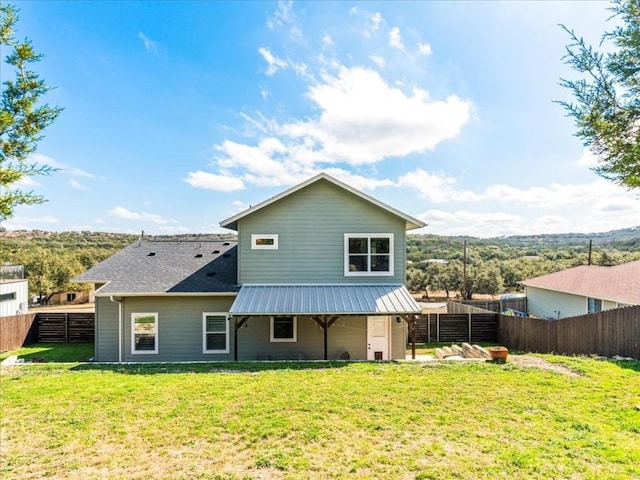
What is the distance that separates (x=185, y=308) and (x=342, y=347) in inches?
245

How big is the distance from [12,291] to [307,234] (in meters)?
22.9

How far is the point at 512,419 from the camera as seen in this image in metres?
6.21

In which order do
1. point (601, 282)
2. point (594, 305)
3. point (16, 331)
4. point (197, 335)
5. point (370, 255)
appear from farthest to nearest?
point (601, 282) → point (594, 305) → point (16, 331) → point (370, 255) → point (197, 335)

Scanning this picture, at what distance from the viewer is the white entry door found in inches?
514

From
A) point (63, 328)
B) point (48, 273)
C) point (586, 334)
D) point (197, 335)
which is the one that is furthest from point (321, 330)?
point (48, 273)

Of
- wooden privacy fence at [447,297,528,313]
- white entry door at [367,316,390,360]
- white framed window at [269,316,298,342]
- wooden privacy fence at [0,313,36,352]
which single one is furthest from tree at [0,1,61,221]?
wooden privacy fence at [447,297,528,313]

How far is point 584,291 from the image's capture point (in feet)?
64.8

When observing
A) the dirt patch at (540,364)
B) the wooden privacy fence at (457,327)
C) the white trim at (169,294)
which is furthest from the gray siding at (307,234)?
the wooden privacy fence at (457,327)

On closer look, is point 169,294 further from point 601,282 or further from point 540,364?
point 601,282

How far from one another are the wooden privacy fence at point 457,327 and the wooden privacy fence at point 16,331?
19639 mm

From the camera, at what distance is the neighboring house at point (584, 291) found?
57.9 feet

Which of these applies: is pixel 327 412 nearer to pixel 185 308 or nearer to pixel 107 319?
pixel 185 308

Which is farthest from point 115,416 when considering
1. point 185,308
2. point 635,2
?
point 635,2

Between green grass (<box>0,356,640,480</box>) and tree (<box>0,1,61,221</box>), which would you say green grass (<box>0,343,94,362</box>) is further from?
tree (<box>0,1,61,221</box>)
